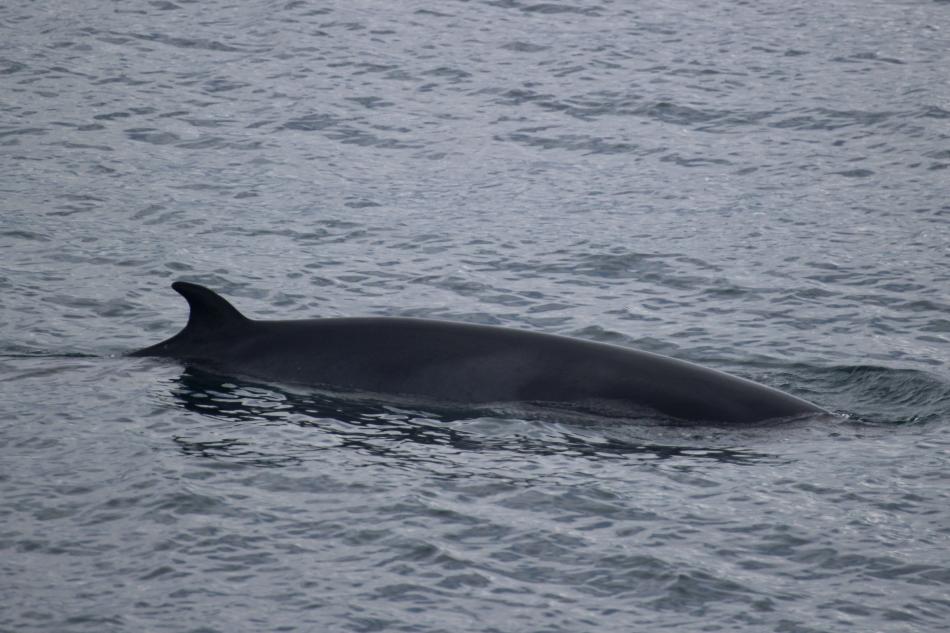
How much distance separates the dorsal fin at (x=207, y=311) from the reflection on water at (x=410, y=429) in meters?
0.82

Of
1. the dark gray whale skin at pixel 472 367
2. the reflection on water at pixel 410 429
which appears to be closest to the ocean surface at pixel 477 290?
the reflection on water at pixel 410 429

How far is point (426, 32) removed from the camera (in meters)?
33.8

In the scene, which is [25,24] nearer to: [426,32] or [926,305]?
[426,32]

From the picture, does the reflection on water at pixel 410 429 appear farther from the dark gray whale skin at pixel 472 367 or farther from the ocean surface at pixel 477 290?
the dark gray whale skin at pixel 472 367

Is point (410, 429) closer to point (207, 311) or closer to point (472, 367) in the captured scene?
point (472, 367)

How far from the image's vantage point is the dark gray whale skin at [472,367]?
43.1ft

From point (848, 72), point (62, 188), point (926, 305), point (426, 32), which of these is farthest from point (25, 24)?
point (926, 305)

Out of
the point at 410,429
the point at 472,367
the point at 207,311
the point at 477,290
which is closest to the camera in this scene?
the point at 410,429

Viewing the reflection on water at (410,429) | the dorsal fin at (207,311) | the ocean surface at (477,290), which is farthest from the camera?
the dorsal fin at (207,311)

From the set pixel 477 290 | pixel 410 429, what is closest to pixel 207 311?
pixel 410 429

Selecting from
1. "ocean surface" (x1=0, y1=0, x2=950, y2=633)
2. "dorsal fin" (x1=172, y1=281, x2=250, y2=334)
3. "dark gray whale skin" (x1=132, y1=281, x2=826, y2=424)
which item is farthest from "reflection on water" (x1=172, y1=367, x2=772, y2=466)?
"dorsal fin" (x1=172, y1=281, x2=250, y2=334)

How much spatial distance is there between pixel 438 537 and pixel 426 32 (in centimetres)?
2420

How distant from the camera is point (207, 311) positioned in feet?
46.4

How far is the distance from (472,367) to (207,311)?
2.79m
